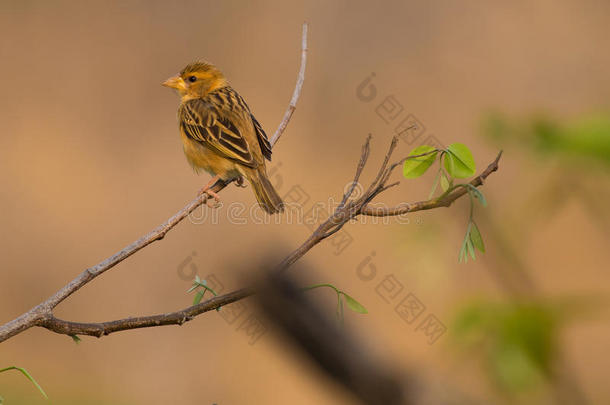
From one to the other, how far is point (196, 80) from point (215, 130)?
1.59 ft

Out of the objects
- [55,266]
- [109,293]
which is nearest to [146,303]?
[109,293]

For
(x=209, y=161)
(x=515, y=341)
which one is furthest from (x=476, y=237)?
(x=209, y=161)

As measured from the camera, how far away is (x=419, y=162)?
158 centimetres

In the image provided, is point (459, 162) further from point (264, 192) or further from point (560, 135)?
point (264, 192)

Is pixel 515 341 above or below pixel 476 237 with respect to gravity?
below

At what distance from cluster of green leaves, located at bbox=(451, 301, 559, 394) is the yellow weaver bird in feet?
11.5

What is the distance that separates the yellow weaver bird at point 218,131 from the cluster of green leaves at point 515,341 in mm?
3518

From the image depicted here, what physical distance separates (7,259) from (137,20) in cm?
390

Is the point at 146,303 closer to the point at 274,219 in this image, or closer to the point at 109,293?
the point at 109,293

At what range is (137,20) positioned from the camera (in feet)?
34.6

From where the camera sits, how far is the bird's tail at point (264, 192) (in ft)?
13.6

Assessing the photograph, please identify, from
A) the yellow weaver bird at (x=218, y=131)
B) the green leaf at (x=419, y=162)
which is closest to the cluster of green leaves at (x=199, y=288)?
the green leaf at (x=419, y=162)

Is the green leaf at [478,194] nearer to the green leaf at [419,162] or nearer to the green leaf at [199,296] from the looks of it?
the green leaf at [419,162]

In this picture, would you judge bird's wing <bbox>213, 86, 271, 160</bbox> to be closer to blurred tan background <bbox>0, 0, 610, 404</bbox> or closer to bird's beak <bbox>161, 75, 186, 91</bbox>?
bird's beak <bbox>161, 75, 186, 91</bbox>
